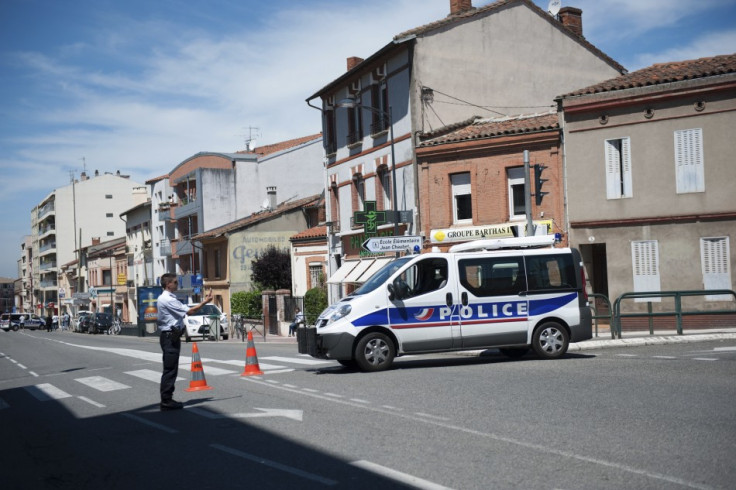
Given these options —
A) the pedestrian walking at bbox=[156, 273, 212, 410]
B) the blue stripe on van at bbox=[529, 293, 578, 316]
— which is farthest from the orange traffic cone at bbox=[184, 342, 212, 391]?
the blue stripe on van at bbox=[529, 293, 578, 316]

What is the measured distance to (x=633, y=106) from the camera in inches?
932

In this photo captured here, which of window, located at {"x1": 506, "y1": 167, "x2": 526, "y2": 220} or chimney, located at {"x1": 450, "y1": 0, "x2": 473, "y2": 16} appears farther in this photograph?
chimney, located at {"x1": 450, "y1": 0, "x2": 473, "y2": 16}

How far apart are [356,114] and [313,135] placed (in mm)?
25700

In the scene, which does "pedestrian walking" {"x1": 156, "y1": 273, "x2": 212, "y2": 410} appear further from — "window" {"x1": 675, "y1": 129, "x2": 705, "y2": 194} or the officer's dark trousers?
"window" {"x1": 675, "y1": 129, "x2": 705, "y2": 194}

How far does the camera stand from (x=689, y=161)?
75.4 feet

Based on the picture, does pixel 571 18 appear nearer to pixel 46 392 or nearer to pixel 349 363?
pixel 349 363

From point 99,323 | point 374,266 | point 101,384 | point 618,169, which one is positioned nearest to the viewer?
point 101,384

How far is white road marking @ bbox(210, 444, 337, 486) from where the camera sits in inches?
247

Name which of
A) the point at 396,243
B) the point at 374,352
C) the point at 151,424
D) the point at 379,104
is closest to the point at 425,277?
the point at 374,352

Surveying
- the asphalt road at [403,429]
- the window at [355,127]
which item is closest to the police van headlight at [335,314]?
the asphalt road at [403,429]

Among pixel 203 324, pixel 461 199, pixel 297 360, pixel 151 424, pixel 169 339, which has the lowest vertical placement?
pixel 203 324

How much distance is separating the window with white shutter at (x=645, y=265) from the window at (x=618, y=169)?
62.8 inches

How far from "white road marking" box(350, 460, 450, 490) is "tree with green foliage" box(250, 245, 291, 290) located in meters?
41.4

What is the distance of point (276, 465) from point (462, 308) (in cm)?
819
